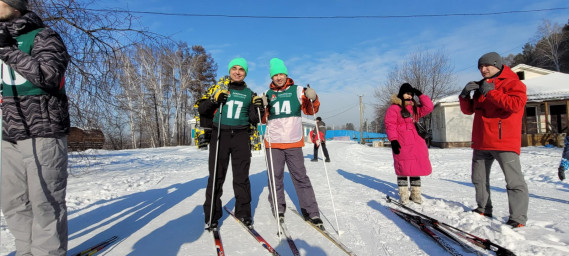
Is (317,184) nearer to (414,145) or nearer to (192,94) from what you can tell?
(414,145)

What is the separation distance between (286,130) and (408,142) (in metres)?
Result: 1.95

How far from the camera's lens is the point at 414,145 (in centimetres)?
427

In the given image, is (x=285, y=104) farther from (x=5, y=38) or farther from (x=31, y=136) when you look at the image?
(x=5, y=38)

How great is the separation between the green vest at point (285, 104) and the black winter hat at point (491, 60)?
2.22 m

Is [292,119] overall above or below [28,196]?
above

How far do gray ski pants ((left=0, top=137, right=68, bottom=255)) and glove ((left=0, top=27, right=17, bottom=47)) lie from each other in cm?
63

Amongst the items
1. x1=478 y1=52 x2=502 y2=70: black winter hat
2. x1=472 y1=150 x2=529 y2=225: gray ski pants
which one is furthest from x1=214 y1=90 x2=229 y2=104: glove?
x1=472 y1=150 x2=529 y2=225: gray ski pants

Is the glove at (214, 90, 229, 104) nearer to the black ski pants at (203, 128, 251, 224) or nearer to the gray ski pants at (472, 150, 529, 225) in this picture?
the black ski pants at (203, 128, 251, 224)

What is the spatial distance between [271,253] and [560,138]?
64.8 feet

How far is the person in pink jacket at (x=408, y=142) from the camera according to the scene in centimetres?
424

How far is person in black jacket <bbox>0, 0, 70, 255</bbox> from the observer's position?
74.0 inches

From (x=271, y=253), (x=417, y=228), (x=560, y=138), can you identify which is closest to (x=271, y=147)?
(x=271, y=253)

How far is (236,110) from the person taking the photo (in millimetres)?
3523

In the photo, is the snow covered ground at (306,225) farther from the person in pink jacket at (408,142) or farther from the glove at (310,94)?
the glove at (310,94)
